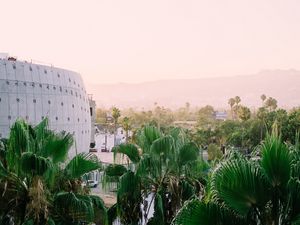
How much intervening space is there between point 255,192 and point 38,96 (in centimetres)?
4048

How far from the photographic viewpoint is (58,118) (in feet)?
153

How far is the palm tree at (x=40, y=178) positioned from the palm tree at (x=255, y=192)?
3.28 metres

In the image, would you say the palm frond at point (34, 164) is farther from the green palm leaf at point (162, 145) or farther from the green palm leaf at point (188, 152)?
the green palm leaf at point (188, 152)

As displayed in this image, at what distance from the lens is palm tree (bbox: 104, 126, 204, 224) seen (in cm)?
878

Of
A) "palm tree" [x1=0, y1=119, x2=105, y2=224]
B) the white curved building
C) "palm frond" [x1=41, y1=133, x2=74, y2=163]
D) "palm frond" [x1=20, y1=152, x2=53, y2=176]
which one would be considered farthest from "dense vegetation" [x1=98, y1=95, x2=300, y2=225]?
the white curved building

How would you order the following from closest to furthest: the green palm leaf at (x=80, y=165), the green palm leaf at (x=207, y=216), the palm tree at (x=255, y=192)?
the palm tree at (x=255, y=192) < the green palm leaf at (x=207, y=216) < the green palm leaf at (x=80, y=165)

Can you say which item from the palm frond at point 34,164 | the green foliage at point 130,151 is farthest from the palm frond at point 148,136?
the palm frond at point 34,164

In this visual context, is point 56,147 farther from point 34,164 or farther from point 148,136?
point 148,136

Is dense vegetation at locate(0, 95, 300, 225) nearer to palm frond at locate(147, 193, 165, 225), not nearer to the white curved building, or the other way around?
palm frond at locate(147, 193, 165, 225)

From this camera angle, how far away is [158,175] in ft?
29.9

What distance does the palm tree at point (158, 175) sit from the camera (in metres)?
8.78

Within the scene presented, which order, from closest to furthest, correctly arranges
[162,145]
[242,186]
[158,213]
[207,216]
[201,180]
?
1. [242,186]
2. [207,216]
3. [162,145]
4. [158,213]
5. [201,180]

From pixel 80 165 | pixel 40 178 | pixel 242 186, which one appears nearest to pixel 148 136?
pixel 80 165

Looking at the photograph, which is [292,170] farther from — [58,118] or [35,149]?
[58,118]
